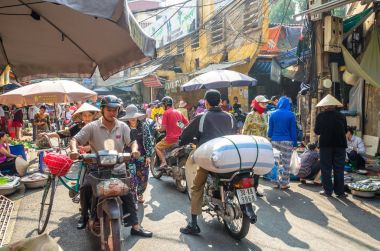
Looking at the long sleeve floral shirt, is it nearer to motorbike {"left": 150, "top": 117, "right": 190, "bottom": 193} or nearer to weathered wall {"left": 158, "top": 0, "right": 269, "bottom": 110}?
motorbike {"left": 150, "top": 117, "right": 190, "bottom": 193}

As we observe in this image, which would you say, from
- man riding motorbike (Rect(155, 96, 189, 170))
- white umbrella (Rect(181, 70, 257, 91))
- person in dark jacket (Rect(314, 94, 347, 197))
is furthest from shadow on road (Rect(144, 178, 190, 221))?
white umbrella (Rect(181, 70, 257, 91))

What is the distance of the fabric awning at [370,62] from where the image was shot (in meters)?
8.53

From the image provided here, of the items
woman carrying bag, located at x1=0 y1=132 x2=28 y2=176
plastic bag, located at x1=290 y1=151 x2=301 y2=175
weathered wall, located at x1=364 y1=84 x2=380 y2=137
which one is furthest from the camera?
weathered wall, located at x1=364 y1=84 x2=380 y2=137

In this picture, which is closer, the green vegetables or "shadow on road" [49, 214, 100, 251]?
"shadow on road" [49, 214, 100, 251]

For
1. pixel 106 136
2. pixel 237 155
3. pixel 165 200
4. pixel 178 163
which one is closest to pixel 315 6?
pixel 178 163

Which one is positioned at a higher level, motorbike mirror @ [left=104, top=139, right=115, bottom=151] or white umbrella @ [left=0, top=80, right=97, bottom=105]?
white umbrella @ [left=0, top=80, right=97, bottom=105]

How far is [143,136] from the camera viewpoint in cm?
620

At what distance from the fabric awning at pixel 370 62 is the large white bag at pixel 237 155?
217 inches

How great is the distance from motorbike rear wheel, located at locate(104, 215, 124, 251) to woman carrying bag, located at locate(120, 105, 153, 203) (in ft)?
7.38

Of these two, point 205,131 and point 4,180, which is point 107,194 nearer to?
point 205,131

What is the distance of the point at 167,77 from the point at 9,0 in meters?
20.9

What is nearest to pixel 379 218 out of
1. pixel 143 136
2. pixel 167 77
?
pixel 143 136

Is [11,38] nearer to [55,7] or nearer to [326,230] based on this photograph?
[55,7]

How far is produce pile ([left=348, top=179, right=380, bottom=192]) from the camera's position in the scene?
633 centimetres
